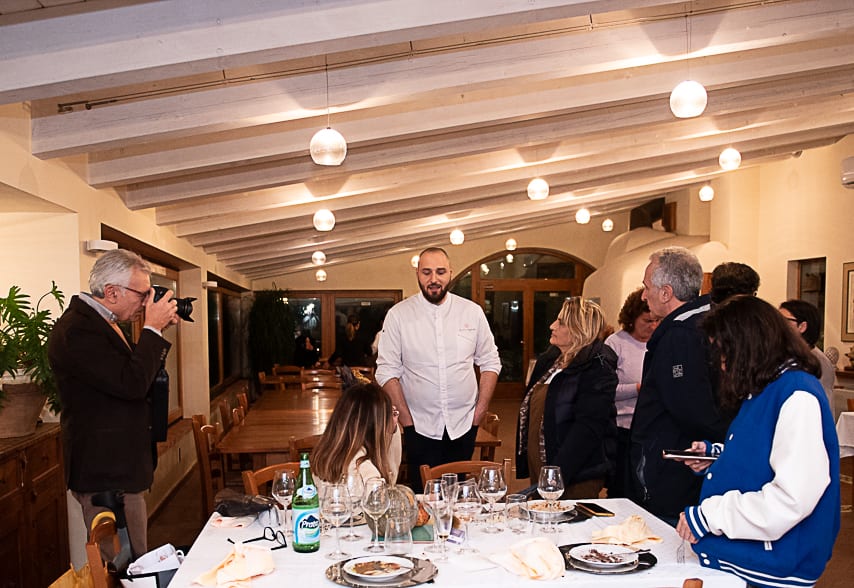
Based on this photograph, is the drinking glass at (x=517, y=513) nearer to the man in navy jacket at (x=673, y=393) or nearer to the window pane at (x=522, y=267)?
the man in navy jacket at (x=673, y=393)

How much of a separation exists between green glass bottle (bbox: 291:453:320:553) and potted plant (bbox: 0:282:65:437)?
1.99 m

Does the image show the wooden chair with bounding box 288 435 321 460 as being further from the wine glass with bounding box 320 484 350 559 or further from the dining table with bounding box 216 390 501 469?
the wine glass with bounding box 320 484 350 559

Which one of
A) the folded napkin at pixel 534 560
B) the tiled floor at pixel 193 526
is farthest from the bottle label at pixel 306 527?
the tiled floor at pixel 193 526

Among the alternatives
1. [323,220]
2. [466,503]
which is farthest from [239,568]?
[323,220]

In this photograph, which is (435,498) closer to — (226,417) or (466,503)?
(466,503)

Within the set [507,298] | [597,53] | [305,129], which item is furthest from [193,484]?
[507,298]

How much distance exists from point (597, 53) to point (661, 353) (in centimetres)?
202

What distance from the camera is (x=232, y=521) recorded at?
3012mm

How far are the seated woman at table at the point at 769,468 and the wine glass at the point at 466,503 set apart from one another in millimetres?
675

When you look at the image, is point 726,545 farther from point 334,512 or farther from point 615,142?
point 615,142

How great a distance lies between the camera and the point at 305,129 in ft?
16.9

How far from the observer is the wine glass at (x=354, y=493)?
8.87 ft

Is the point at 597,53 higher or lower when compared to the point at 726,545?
higher

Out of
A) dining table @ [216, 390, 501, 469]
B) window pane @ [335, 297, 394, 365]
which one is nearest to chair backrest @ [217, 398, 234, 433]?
dining table @ [216, 390, 501, 469]
